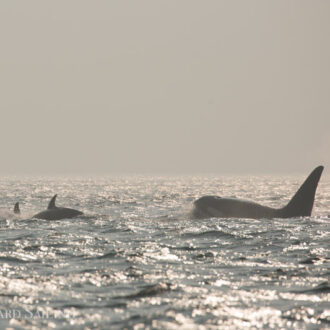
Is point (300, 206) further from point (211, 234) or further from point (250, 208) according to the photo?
point (211, 234)

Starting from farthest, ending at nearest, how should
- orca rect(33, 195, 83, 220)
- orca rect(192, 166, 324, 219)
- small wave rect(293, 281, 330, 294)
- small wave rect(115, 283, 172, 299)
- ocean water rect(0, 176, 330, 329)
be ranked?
orca rect(33, 195, 83, 220) < orca rect(192, 166, 324, 219) < small wave rect(293, 281, 330, 294) < small wave rect(115, 283, 172, 299) < ocean water rect(0, 176, 330, 329)

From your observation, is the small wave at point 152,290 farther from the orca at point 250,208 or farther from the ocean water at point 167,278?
the orca at point 250,208

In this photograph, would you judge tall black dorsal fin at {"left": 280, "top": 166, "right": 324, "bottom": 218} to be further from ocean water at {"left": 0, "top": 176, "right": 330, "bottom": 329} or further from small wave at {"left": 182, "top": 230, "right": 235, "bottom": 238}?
small wave at {"left": 182, "top": 230, "right": 235, "bottom": 238}

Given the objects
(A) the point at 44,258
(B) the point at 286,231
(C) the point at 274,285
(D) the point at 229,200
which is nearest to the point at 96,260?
(A) the point at 44,258

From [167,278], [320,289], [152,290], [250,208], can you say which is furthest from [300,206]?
[152,290]

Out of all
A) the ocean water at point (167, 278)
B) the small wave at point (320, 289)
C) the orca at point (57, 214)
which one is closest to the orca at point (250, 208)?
the ocean water at point (167, 278)

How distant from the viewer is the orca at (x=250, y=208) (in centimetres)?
2564

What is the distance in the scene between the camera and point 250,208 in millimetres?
26234

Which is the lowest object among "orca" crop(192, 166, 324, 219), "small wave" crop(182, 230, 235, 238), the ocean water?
the ocean water

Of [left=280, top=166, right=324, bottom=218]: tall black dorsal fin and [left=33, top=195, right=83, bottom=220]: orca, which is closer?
[left=280, top=166, right=324, bottom=218]: tall black dorsal fin

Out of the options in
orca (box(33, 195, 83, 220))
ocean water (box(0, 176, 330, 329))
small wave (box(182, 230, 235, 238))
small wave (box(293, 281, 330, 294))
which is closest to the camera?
ocean water (box(0, 176, 330, 329))

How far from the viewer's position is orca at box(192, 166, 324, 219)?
25.6 m

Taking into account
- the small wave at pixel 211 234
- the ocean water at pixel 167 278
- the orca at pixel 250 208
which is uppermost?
the orca at pixel 250 208

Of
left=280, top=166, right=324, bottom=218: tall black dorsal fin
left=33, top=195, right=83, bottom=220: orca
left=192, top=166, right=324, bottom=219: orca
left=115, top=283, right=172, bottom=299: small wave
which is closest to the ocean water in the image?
left=115, top=283, right=172, bottom=299: small wave
